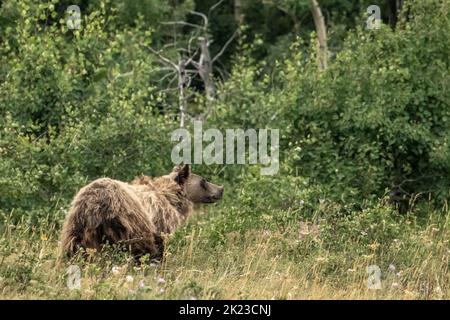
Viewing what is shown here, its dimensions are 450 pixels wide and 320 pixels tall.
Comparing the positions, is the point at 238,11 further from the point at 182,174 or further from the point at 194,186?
the point at 182,174

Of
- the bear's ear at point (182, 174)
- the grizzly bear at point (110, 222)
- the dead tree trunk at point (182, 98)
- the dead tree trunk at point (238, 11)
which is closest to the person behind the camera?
the grizzly bear at point (110, 222)

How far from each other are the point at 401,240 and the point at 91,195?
3.72 meters

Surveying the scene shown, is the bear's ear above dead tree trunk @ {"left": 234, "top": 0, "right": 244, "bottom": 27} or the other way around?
the other way around

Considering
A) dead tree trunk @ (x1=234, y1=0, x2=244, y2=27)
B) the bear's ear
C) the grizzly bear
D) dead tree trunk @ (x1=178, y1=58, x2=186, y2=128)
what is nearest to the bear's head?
the bear's ear

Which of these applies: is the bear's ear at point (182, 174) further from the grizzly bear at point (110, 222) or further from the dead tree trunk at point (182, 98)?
the dead tree trunk at point (182, 98)

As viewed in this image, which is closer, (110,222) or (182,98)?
(110,222)

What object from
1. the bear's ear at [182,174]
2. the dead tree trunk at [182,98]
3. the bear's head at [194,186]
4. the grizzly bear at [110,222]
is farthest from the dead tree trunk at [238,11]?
the grizzly bear at [110,222]

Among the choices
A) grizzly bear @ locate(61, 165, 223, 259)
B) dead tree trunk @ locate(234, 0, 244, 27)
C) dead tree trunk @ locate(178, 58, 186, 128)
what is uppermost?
dead tree trunk @ locate(234, 0, 244, 27)

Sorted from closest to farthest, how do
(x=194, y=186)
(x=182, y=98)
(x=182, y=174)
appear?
1. (x=182, y=174)
2. (x=194, y=186)
3. (x=182, y=98)

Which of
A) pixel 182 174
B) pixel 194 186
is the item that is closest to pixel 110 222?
pixel 182 174

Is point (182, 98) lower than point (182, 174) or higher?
higher

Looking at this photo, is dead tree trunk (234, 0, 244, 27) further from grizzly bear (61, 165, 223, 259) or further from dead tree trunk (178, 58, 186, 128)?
grizzly bear (61, 165, 223, 259)
